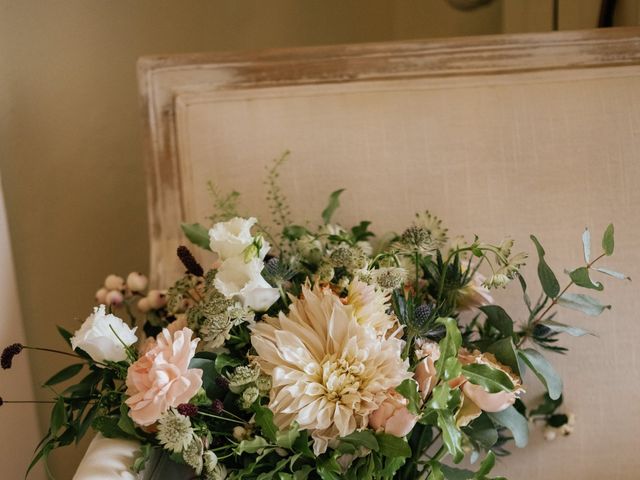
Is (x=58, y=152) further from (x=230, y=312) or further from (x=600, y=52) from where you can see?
(x=600, y=52)

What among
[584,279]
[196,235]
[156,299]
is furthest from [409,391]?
[156,299]

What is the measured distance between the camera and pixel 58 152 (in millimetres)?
1183

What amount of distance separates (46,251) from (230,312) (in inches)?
28.8

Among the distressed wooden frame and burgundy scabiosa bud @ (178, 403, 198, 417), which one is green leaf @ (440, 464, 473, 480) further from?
the distressed wooden frame

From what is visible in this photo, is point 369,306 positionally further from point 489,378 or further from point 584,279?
point 584,279

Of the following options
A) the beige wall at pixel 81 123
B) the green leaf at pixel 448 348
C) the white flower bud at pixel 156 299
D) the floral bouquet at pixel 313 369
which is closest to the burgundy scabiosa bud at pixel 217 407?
the floral bouquet at pixel 313 369

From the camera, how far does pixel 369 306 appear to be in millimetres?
624

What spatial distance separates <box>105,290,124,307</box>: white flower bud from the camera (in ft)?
3.12

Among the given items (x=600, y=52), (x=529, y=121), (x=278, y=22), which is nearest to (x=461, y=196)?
(x=529, y=121)

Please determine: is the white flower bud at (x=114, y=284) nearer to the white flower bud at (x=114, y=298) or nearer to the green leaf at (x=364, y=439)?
the white flower bud at (x=114, y=298)

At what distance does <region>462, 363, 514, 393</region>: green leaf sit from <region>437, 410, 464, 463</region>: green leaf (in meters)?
0.04

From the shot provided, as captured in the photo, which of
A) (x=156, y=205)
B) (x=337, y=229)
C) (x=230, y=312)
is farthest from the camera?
(x=156, y=205)

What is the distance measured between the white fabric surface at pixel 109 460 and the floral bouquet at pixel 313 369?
1cm

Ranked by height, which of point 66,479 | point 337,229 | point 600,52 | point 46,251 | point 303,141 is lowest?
point 66,479
